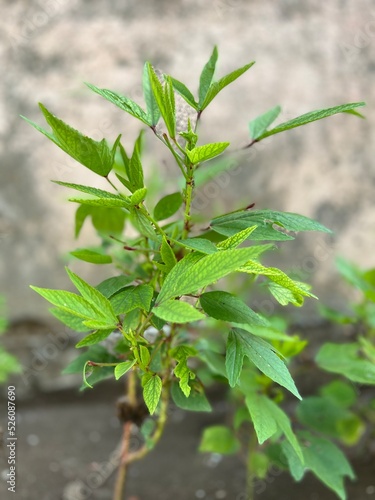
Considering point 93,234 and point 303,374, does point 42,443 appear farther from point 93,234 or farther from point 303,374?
point 303,374

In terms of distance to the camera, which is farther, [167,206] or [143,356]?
[167,206]

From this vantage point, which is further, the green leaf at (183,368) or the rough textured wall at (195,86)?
the rough textured wall at (195,86)

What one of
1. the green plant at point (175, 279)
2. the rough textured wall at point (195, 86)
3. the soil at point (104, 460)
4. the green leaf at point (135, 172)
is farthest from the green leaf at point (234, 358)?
the rough textured wall at point (195, 86)

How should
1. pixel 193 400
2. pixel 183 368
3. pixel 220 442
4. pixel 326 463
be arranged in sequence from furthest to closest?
pixel 220 442 → pixel 326 463 → pixel 193 400 → pixel 183 368

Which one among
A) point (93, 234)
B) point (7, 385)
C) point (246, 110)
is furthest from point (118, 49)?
point (7, 385)

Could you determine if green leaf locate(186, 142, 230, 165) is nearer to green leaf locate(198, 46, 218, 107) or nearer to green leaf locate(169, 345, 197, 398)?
green leaf locate(198, 46, 218, 107)

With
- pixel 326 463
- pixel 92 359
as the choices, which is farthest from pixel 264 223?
pixel 326 463

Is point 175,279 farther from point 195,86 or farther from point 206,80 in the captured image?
point 195,86

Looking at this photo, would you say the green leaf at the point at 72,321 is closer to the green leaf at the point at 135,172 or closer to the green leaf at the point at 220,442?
the green leaf at the point at 135,172
